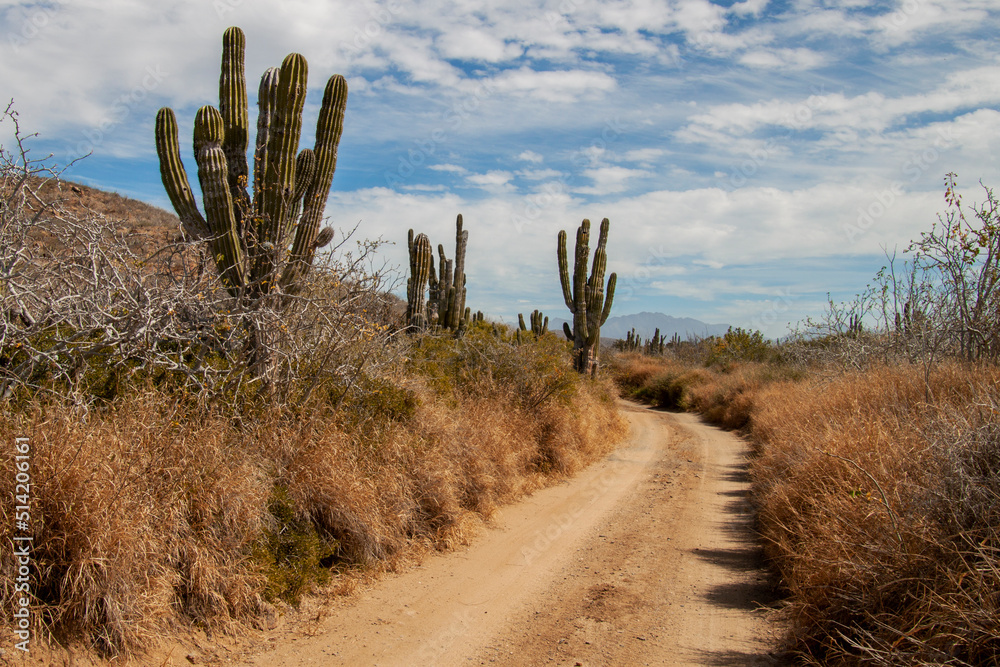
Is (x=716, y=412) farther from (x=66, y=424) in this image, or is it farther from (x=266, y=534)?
(x=66, y=424)

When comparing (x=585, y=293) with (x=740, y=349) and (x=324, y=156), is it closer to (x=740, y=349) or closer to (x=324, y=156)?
(x=324, y=156)

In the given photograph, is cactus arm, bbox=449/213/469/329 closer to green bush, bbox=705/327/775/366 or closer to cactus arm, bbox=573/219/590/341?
cactus arm, bbox=573/219/590/341

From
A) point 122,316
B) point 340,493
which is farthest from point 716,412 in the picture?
point 122,316

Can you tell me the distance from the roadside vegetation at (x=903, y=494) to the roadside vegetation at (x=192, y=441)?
3538 millimetres

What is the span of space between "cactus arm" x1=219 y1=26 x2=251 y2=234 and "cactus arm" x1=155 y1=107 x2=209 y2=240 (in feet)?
1.34

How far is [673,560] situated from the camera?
662 cm

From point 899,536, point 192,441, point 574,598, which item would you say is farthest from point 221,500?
point 899,536

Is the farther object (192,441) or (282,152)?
(282,152)

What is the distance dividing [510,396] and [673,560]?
452 centimetres

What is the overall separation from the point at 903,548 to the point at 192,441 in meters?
4.90

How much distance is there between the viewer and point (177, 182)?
6582mm

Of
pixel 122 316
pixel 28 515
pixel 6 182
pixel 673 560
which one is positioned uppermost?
pixel 6 182

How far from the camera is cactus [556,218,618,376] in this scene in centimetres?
1711

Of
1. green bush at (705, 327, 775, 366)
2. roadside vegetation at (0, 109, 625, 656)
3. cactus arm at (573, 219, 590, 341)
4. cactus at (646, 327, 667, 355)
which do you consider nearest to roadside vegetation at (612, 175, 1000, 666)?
roadside vegetation at (0, 109, 625, 656)
